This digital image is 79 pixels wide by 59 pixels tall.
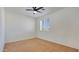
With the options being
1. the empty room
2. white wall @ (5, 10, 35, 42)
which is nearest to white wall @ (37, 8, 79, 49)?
the empty room

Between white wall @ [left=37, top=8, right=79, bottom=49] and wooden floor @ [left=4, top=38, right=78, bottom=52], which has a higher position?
white wall @ [left=37, top=8, right=79, bottom=49]

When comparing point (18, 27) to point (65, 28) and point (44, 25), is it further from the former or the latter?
point (65, 28)

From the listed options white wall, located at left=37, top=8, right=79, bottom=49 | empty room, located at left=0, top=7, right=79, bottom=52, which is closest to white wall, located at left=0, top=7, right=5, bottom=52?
empty room, located at left=0, top=7, right=79, bottom=52

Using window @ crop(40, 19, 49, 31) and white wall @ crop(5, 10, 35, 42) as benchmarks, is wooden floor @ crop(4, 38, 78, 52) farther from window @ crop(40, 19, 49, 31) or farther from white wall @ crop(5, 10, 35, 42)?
window @ crop(40, 19, 49, 31)

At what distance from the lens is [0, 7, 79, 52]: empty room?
1729 mm

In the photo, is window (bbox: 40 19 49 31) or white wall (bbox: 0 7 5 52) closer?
white wall (bbox: 0 7 5 52)

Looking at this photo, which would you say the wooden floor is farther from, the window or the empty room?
the window

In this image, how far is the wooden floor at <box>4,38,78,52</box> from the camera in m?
1.73

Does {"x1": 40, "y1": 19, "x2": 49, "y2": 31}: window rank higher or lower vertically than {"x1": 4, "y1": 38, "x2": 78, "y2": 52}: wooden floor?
higher

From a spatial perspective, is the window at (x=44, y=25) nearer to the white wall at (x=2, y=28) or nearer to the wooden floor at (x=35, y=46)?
the wooden floor at (x=35, y=46)

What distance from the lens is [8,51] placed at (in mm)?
1714
